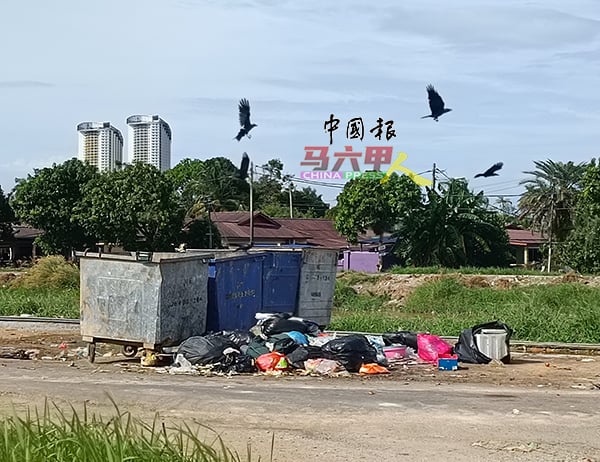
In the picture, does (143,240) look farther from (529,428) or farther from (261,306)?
(529,428)

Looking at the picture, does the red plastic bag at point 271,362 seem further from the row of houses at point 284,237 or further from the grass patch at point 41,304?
the row of houses at point 284,237

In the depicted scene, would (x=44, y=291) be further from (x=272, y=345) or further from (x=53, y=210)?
(x=53, y=210)

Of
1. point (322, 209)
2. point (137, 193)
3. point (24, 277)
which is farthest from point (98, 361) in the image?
point (322, 209)

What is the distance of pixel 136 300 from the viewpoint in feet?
45.7

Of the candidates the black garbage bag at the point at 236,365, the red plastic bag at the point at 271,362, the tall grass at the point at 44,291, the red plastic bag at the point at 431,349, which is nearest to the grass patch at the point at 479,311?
the red plastic bag at the point at 431,349

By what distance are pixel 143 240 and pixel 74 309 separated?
24.0 metres

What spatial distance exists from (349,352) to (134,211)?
111ft

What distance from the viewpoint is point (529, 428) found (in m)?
8.96

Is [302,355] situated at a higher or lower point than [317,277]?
lower

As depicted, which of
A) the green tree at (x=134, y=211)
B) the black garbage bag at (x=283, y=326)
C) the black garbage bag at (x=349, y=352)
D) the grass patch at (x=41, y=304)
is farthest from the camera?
the green tree at (x=134, y=211)

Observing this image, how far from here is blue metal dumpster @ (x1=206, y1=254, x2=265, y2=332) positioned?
1562cm

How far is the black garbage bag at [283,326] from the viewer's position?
15.1 m

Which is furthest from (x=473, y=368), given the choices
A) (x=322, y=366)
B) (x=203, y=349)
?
(x=203, y=349)

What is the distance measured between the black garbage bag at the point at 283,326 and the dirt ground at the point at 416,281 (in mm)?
20998
